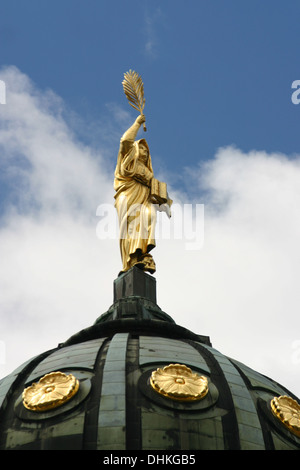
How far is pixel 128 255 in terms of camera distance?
156 feet

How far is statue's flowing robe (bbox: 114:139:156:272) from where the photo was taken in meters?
47.6

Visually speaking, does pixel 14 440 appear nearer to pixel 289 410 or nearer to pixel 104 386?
pixel 104 386

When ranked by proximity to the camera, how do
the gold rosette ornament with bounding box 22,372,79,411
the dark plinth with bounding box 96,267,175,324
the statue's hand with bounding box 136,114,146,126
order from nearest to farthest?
the gold rosette ornament with bounding box 22,372,79,411 → the dark plinth with bounding box 96,267,175,324 → the statue's hand with bounding box 136,114,146,126

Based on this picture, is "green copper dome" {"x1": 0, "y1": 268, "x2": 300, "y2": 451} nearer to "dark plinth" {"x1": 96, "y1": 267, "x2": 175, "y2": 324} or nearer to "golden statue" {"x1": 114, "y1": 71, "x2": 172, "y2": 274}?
"dark plinth" {"x1": 96, "y1": 267, "x2": 175, "y2": 324}

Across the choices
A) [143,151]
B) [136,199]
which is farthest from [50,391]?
[143,151]

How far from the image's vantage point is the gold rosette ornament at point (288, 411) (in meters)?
36.9

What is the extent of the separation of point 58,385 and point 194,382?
4.56m

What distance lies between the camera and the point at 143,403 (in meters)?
36.2

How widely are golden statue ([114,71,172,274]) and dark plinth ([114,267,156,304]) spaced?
486mm

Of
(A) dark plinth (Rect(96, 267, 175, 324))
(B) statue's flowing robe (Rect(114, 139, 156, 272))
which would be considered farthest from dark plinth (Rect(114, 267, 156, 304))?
(B) statue's flowing robe (Rect(114, 139, 156, 272))

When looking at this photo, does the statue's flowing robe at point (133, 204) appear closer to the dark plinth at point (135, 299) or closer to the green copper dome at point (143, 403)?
the dark plinth at point (135, 299)

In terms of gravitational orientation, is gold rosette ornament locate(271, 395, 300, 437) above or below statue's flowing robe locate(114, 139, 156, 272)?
below

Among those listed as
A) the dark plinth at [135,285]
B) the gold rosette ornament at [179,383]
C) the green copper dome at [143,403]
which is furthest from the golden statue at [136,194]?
the gold rosette ornament at [179,383]

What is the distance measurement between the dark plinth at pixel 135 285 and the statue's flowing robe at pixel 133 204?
2.15ft
